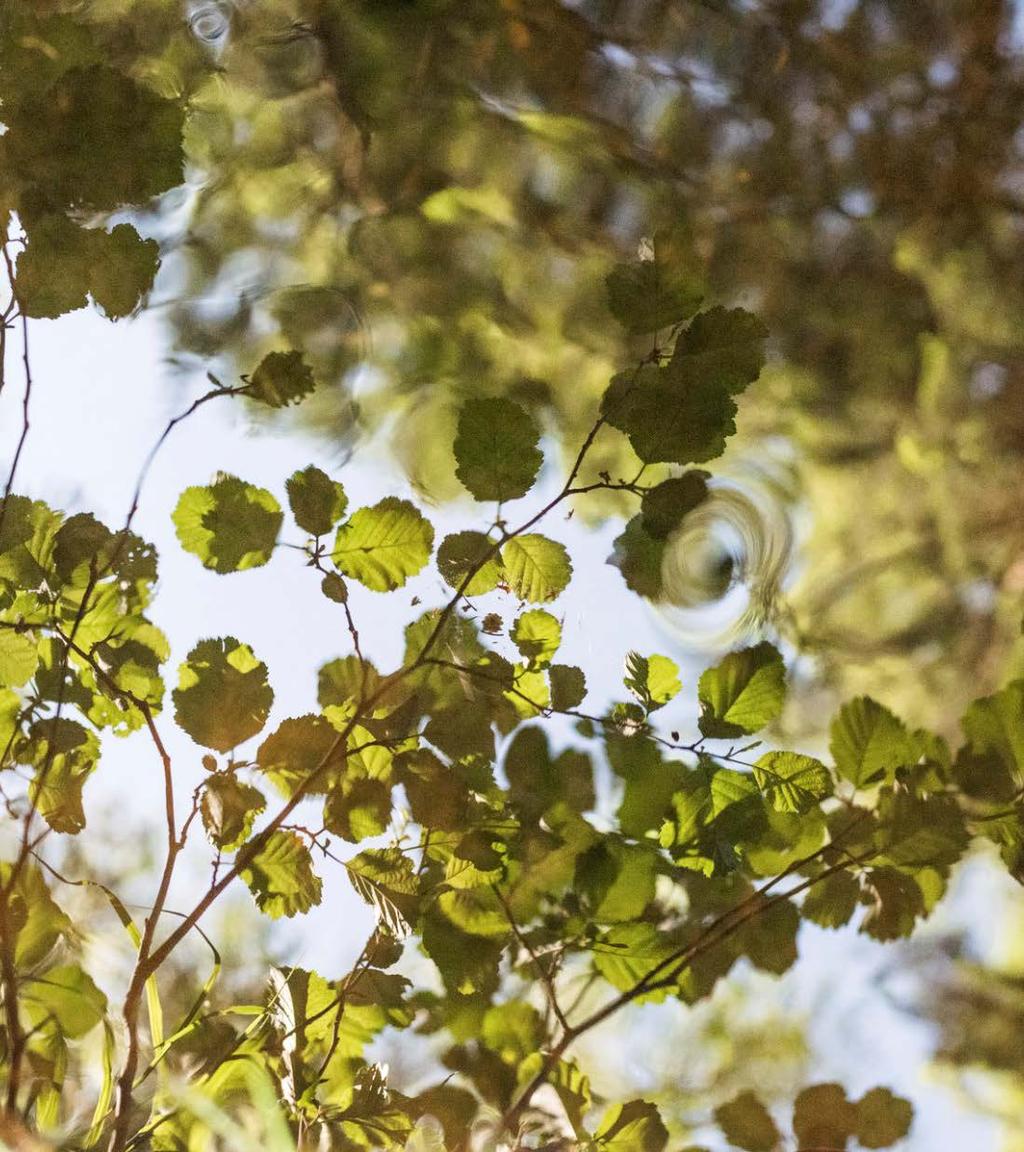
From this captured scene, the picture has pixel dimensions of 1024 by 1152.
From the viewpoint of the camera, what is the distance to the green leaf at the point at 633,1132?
0.35 m

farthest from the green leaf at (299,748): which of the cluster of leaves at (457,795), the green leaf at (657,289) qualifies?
the green leaf at (657,289)

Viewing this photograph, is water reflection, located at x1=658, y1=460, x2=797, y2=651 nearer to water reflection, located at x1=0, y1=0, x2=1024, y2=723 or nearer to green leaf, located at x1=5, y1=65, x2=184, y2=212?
water reflection, located at x1=0, y1=0, x2=1024, y2=723

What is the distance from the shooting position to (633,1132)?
356 millimetres

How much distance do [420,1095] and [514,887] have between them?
0.10m

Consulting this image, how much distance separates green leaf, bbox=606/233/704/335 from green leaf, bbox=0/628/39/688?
272 millimetres

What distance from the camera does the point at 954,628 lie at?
679 mm

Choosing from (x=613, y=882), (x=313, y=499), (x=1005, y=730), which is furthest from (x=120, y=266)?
(x=1005, y=730)

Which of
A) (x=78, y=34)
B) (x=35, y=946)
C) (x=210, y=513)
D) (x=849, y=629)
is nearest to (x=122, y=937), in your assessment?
(x=35, y=946)

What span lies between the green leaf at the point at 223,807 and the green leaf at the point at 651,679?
0.17 metres

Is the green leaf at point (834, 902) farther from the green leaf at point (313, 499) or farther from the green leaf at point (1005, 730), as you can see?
the green leaf at point (313, 499)

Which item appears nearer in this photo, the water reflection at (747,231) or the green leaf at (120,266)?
the green leaf at (120,266)

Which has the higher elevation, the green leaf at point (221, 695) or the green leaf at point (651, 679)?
the green leaf at point (651, 679)

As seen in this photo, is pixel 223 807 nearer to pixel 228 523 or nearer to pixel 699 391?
pixel 228 523

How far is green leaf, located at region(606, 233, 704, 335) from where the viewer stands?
0.35 metres
